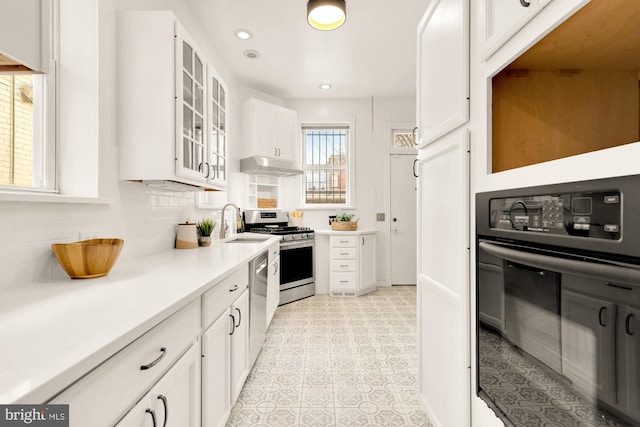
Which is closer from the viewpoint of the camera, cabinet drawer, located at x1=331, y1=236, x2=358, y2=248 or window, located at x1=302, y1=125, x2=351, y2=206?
cabinet drawer, located at x1=331, y1=236, x2=358, y2=248

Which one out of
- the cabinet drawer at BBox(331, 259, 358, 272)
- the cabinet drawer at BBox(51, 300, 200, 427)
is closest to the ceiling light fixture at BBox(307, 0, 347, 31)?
the cabinet drawer at BBox(51, 300, 200, 427)

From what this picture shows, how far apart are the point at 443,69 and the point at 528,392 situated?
1324 mm

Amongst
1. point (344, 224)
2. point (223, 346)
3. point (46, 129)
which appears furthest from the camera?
point (344, 224)

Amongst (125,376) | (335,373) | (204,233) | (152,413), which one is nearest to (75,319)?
(125,376)

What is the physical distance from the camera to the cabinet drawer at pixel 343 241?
13.4 ft

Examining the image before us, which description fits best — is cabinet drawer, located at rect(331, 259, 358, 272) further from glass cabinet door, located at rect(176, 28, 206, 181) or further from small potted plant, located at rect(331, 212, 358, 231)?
glass cabinet door, located at rect(176, 28, 206, 181)

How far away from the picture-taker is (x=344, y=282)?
4.05m

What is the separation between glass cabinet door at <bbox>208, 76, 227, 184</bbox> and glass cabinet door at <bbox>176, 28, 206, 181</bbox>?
158 millimetres

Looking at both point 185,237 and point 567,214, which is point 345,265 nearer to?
point 185,237

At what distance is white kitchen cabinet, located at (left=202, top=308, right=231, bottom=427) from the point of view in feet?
3.92

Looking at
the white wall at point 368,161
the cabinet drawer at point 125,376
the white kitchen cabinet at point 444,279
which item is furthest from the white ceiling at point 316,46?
the cabinet drawer at point 125,376

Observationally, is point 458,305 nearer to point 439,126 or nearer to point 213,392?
point 439,126

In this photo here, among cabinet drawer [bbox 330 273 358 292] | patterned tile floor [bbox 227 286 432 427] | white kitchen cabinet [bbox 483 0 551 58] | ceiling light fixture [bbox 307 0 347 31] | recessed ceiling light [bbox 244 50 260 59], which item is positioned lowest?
patterned tile floor [bbox 227 286 432 427]

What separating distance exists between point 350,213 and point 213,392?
357 cm
